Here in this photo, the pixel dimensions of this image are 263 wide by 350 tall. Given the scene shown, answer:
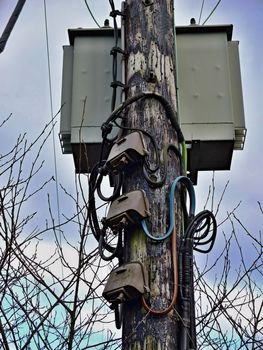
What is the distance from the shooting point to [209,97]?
11.4 feet

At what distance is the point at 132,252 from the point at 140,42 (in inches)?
44.6

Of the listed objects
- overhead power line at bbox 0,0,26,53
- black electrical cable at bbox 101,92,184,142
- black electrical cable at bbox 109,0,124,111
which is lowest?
overhead power line at bbox 0,0,26,53

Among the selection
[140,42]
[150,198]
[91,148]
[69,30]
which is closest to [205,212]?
[150,198]

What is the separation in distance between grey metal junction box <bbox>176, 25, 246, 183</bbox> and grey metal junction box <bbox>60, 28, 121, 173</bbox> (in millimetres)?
467

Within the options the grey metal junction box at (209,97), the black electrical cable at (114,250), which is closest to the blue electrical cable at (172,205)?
the black electrical cable at (114,250)

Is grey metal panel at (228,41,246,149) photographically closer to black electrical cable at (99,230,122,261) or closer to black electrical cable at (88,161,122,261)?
black electrical cable at (88,161,122,261)

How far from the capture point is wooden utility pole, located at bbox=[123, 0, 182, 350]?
82.1 inches

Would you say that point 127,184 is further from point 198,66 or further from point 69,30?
point 69,30

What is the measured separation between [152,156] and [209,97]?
114 cm

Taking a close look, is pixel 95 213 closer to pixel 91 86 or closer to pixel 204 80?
pixel 91 86

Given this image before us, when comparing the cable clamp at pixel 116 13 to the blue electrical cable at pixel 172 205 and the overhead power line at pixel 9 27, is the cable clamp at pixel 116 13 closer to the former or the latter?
the blue electrical cable at pixel 172 205

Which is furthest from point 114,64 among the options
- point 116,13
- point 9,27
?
point 9,27

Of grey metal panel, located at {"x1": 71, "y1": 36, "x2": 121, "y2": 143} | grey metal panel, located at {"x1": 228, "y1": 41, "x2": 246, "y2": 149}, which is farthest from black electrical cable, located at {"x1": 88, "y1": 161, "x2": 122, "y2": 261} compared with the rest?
grey metal panel, located at {"x1": 228, "y1": 41, "x2": 246, "y2": 149}

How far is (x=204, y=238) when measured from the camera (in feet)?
8.46
